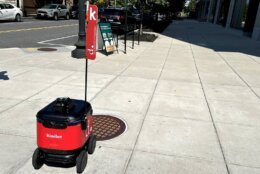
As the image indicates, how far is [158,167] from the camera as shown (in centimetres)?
360

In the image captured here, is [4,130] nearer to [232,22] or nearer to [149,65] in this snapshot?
[149,65]

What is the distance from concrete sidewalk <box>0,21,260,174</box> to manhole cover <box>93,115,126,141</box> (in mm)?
129

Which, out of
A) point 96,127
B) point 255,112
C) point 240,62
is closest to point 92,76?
point 96,127

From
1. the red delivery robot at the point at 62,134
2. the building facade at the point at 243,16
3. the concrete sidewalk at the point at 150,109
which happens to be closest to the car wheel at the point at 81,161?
the red delivery robot at the point at 62,134

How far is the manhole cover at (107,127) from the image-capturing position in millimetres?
4363

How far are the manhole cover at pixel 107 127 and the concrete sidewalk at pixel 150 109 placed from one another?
0.13 m

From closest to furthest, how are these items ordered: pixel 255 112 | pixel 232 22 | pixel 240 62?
pixel 255 112 → pixel 240 62 → pixel 232 22

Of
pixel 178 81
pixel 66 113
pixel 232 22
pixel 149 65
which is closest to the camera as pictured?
pixel 66 113

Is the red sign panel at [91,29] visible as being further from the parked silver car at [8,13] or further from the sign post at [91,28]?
the parked silver car at [8,13]

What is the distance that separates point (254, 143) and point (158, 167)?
1768 millimetres

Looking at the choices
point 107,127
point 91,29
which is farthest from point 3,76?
point 91,29

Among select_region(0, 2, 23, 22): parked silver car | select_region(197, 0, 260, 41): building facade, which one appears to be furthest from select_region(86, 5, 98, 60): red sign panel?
select_region(0, 2, 23, 22): parked silver car

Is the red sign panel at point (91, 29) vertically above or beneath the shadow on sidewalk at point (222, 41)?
above

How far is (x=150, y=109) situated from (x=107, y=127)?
1.23 m
